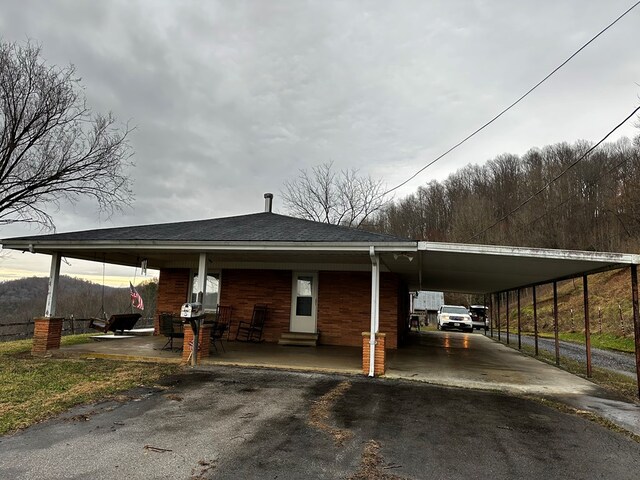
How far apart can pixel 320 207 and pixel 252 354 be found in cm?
2660

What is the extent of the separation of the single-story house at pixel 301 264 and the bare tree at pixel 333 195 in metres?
21.6

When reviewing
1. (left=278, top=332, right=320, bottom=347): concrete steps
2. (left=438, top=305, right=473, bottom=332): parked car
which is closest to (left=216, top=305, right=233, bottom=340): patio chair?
(left=278, top=332, right=320, bottom=347): concrete steps

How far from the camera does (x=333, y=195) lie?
1382 inches

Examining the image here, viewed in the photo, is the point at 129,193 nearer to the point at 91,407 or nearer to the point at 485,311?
the point at 91,407

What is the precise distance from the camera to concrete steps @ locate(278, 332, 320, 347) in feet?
36.2

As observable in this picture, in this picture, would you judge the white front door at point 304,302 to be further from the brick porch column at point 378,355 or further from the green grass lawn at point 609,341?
the green grass lawn at point 609,341

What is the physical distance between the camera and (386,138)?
55.7 ft

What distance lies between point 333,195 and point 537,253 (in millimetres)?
29094

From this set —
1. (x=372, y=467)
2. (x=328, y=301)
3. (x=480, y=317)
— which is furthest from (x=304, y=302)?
(x=480, y=317)

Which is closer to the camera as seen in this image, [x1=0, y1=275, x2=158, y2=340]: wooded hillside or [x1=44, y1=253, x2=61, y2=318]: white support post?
[x1=44, y1=253, x2=61, y2=318]: white support post

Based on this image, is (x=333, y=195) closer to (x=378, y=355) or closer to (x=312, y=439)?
(x=378, y=355)

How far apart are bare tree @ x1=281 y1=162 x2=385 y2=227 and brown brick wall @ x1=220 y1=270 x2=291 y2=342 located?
73.8 feet

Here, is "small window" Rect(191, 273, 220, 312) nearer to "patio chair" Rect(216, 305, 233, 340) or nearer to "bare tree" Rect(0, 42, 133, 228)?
"patio chair" Rect(216, 305, 233, 340)

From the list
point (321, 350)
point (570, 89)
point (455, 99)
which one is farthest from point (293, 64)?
point (321, 350)
